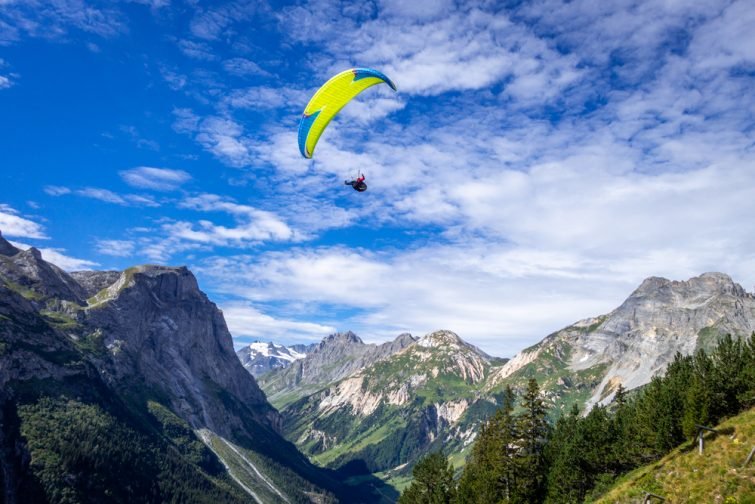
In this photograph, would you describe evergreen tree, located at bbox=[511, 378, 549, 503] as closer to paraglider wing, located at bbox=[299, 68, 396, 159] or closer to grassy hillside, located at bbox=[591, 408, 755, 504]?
grassy hillside, located at bbox=[591, 408, 755, 504]

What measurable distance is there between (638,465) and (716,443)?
16.7m

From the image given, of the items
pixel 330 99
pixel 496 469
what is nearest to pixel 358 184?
pixel 330 99

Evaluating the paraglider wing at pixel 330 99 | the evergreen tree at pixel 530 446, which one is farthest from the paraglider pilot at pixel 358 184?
the evergreen tree at pixel 530 446

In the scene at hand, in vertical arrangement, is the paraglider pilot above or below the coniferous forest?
above

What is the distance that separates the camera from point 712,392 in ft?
175

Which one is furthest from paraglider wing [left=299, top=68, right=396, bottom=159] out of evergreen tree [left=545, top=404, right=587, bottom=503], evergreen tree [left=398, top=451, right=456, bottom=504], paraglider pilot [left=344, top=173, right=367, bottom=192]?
evergreen tree [left=398, top=451, right=456, bottom=504]

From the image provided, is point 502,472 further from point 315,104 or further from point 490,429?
point 315,104

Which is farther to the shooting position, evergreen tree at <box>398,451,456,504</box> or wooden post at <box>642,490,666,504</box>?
evergreen tree at <box>398,451,456,504</box>

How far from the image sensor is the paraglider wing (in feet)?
149

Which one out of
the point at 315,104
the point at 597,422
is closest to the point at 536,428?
the point at 597,422

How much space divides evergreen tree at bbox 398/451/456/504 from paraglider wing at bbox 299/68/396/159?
50.8m

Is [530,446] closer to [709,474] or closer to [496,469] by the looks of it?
[496,469]

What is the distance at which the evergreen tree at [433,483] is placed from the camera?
229 feet

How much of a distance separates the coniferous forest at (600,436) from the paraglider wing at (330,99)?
4006 centimetres
